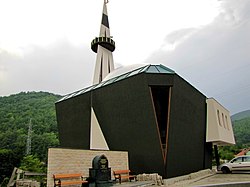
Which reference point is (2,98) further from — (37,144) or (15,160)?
(15,160)

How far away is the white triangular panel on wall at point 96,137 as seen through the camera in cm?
1625

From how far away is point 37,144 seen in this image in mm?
47125

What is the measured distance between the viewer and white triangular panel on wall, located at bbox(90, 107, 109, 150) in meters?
16.2

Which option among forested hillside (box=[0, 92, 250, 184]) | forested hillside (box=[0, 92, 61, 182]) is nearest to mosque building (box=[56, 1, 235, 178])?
forested hillside (box=[0, 92, 250, 184])

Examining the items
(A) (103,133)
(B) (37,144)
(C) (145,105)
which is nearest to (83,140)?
(A) (103,133)

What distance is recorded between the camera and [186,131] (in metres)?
16.1

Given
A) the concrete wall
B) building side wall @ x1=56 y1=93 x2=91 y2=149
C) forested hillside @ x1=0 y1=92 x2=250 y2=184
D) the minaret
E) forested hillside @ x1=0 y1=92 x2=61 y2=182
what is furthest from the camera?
forested hillside @ x1=0 y1=92 x2=61 y2=182

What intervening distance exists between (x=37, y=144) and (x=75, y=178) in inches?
1545

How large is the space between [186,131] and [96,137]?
6050mm

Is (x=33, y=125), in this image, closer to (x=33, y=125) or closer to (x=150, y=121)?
(x=33, y=125)

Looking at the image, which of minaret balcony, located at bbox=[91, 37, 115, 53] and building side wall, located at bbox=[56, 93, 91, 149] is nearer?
building side wall, located at bbox=[56, 93, 91, 149]

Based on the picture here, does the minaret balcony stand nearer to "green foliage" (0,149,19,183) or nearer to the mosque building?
the mosque building

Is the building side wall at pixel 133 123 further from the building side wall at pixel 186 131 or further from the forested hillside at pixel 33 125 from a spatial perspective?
the forested hillside at pixel 33 125

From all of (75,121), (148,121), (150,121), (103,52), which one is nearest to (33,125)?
(103,52)
